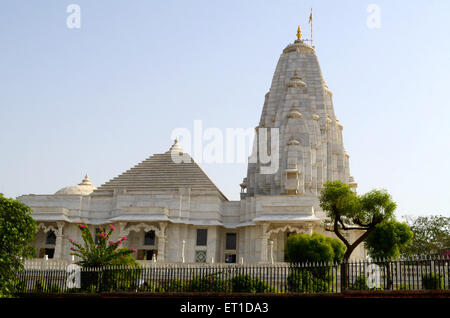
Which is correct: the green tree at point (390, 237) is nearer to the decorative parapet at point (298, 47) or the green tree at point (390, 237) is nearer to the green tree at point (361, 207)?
the green tree at point (361, 207)

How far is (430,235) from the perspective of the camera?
59.3 metres

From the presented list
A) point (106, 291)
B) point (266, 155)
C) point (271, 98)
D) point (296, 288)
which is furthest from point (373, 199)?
point (271, 98)

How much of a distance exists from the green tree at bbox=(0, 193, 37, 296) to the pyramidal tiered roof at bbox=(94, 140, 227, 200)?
92.2 ft

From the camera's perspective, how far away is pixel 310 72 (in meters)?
59.3

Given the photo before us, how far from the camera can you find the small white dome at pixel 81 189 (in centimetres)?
5799

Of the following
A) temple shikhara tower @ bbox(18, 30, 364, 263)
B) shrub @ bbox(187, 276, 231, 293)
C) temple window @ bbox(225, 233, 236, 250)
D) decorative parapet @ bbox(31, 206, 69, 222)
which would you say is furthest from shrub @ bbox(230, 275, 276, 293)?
decorative parapet @ bbox(31, 206, 69, 222)

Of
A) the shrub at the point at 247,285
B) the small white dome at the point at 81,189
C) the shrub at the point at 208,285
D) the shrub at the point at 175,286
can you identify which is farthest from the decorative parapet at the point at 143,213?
the shrub at the point at 208,285

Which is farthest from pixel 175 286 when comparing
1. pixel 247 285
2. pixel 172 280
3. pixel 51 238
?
pixel 51 238

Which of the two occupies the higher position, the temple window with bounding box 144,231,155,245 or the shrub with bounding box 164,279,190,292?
the temple window with bounding box 144,231,155,245

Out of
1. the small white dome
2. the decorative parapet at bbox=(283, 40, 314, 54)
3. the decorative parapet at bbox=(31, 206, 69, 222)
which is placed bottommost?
the decorative parapet at bbox=(31, 206, 69, 222)

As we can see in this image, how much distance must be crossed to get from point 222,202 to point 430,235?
997 inches

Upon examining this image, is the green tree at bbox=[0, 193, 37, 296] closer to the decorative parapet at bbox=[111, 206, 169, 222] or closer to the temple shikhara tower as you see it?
the temple shikhara tower

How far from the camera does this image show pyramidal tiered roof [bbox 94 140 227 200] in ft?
173
